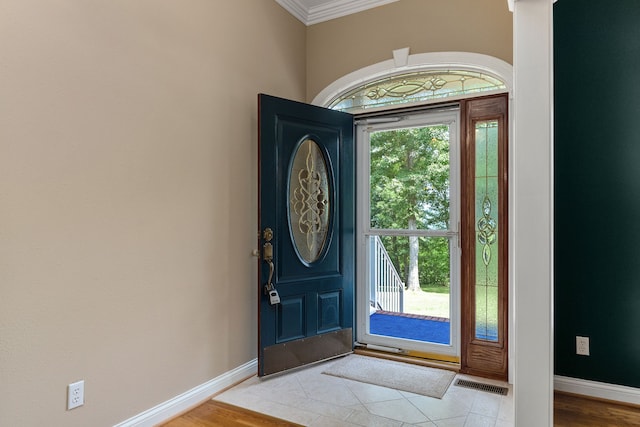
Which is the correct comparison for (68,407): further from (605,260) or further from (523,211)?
(605,260)

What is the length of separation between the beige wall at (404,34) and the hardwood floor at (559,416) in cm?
243

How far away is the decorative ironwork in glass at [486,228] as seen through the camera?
2.99m

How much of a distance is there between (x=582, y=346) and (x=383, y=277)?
1662 millimetres

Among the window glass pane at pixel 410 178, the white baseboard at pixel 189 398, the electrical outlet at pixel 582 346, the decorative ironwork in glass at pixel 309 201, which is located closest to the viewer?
the white baseboard at pixel 189 398

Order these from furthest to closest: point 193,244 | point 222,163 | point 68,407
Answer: point 222,163 → point 193,244 → point 68,407

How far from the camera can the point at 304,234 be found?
3.29 m

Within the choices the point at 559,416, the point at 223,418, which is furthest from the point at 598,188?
the point at 223,418

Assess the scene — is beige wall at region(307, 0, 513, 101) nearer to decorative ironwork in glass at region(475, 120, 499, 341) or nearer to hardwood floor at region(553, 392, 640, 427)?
decorative ironwork in glass at region(475, 120, 499, 341)

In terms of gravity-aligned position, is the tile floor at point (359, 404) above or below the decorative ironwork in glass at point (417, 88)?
below

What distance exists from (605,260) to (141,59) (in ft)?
10.6

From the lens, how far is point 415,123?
11.5ft

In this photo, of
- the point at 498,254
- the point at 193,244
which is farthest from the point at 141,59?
the point at 498,254

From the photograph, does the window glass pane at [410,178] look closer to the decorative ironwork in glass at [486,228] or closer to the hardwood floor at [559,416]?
the decorative ironwork in glass at [486,228]

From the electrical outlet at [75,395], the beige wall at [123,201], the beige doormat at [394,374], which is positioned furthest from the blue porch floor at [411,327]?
the electrical outlet at [75,395]
